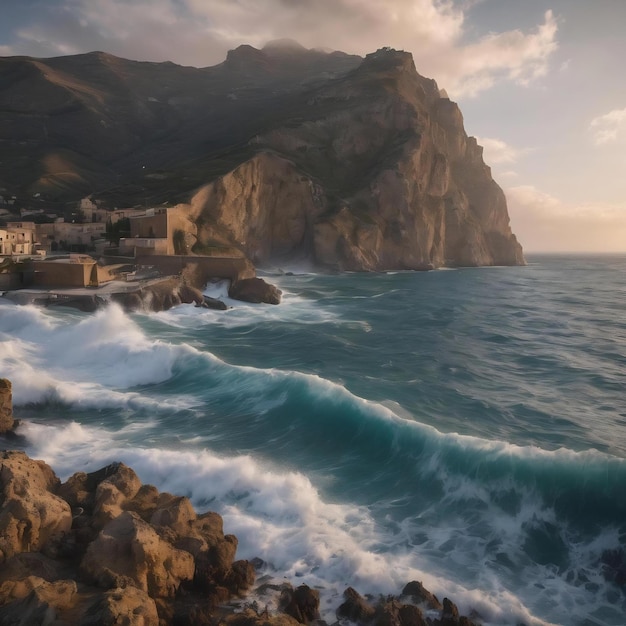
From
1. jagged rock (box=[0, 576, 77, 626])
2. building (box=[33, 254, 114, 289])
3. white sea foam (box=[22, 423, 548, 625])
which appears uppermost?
building (box=[33, 254, 114, 289])

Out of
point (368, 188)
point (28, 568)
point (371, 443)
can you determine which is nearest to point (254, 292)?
point (371, 443)

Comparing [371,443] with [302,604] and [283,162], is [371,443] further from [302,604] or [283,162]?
[283,162]

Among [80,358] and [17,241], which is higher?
[17,241]

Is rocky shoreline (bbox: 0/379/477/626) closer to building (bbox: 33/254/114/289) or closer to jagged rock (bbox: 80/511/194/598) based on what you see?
jagged rock (bbox: 80/511/194/598)

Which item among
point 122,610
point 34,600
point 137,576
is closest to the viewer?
point 122,610

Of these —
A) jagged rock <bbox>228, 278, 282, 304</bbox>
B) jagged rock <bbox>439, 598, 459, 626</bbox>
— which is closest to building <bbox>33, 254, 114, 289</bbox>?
jagged rock <bbox>228, 278, 282, 304</bbox>

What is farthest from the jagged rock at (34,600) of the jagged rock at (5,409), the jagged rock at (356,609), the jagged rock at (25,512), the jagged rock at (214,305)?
the jagged rock at (214,305)

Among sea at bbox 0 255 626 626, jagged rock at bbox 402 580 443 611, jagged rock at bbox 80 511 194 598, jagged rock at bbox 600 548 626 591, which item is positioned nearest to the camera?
jagged rock at bbox 80 511 194 598
